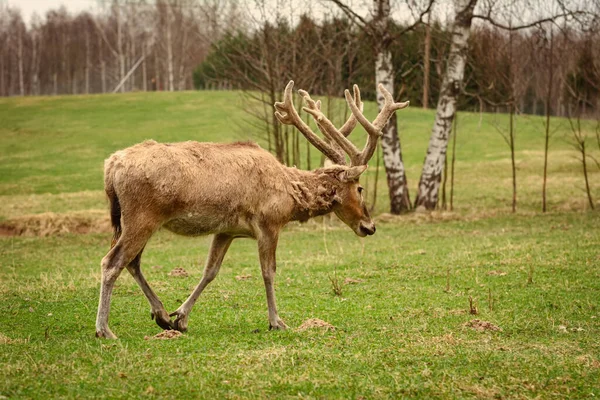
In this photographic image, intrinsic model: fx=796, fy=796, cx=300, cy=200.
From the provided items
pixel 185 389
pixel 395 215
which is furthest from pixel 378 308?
pixel 395 215

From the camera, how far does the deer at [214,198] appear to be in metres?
8.84

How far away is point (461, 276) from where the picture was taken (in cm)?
1372

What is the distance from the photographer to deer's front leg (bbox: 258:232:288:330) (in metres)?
9.61

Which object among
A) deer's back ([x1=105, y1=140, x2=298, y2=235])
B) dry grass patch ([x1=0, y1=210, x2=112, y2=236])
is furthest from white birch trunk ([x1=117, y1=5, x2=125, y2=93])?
deer's back ([x1=105, y1=140, x2=298, y2=235])

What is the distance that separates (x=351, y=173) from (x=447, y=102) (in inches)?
594

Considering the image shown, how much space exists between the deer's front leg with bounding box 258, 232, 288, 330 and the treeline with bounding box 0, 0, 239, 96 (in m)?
78.5

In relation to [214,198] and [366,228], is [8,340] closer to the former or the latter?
[214,198]

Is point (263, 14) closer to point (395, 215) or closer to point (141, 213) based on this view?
point (395, 215)

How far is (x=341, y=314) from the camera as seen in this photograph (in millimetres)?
10680

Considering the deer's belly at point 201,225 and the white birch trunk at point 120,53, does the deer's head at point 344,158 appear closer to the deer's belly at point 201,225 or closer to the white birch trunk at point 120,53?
the deer's belly at point 201,225

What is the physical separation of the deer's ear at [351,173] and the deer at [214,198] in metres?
0.01

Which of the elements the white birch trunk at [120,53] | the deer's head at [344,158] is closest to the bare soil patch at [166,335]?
the deer's head at [344,158]

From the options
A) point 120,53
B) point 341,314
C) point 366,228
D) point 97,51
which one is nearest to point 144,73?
point 120,53

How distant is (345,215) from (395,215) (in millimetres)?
14326
